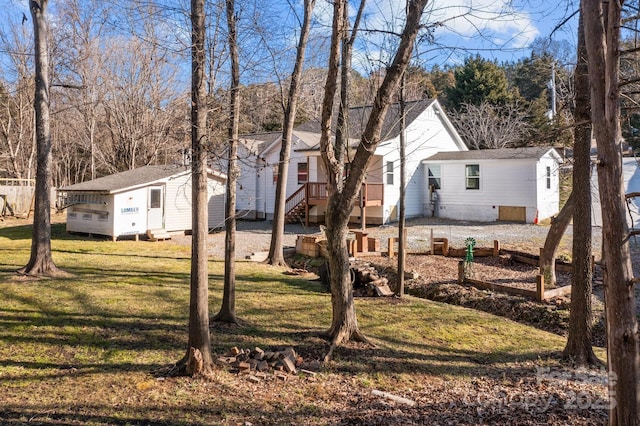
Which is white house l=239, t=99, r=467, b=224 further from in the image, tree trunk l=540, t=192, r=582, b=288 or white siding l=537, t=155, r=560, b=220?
tree trunk l=540, t=192, r=582, b=288

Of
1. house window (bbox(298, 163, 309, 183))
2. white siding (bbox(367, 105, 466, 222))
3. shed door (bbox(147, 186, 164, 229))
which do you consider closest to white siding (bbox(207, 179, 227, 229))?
shed door (bbox(147, 186, 164, 229))

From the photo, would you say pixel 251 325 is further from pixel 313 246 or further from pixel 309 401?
pixel 313 246

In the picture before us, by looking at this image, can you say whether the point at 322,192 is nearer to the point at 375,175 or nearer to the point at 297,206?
the point at 297,206

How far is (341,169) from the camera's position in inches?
243

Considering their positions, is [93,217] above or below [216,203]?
below

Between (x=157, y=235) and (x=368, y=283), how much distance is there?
1058cm

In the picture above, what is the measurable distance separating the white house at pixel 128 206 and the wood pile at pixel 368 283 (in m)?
8.58

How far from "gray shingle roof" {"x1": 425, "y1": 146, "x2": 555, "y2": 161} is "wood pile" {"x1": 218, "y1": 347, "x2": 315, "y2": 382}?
16.2 meters

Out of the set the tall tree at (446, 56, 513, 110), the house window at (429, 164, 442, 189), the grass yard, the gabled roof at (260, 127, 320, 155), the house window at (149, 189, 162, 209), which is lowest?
the grass yard

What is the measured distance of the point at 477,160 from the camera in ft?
68.8

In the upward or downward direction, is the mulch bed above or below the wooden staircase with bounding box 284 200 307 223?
below

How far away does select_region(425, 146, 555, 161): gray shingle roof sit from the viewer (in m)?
19.6

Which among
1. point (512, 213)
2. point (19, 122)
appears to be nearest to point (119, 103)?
point (19, 122)

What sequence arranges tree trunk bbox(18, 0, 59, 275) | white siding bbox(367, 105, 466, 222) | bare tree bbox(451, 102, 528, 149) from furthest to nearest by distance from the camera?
bare tree bbox(451, 102, 528, 149), white siding bbox(367, 105, 466, 222), tree trunk bbox(18, 0, 59, 275)
